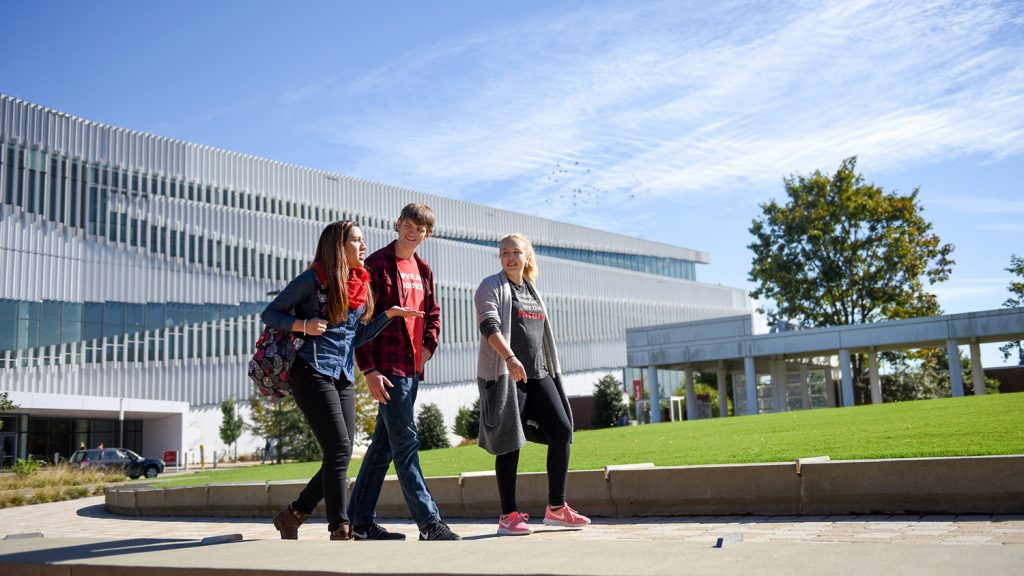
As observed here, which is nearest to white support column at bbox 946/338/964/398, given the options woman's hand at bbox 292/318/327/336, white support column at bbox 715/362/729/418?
white support column at bbox 715/362/729/418

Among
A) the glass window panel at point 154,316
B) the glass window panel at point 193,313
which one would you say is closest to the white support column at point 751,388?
the glass window panel at point 193,313

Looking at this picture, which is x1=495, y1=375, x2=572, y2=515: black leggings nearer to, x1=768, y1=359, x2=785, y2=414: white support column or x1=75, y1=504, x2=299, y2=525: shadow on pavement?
x1=75, y1=504, x2=299, y2=525: shadow on pavement

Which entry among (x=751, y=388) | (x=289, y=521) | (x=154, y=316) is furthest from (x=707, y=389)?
(x=289, y=521)

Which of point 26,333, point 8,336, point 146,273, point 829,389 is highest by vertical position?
point 146,273

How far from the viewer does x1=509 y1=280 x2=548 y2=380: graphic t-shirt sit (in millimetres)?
6078

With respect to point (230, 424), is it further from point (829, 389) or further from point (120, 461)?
point (829, 389)

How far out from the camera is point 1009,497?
5.57 m

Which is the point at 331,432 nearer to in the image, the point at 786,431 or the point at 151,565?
the point at 151,565

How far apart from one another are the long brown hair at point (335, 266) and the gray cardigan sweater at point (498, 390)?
865 millimetres

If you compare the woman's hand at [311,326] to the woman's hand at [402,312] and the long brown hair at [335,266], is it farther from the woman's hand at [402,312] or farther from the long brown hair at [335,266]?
the woman's hand at [402,312]

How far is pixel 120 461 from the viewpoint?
35625 mm

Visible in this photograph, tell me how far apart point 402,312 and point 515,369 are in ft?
2.65

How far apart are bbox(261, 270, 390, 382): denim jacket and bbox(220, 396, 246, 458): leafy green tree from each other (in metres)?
45.2

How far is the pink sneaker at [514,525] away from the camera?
5875 mm
